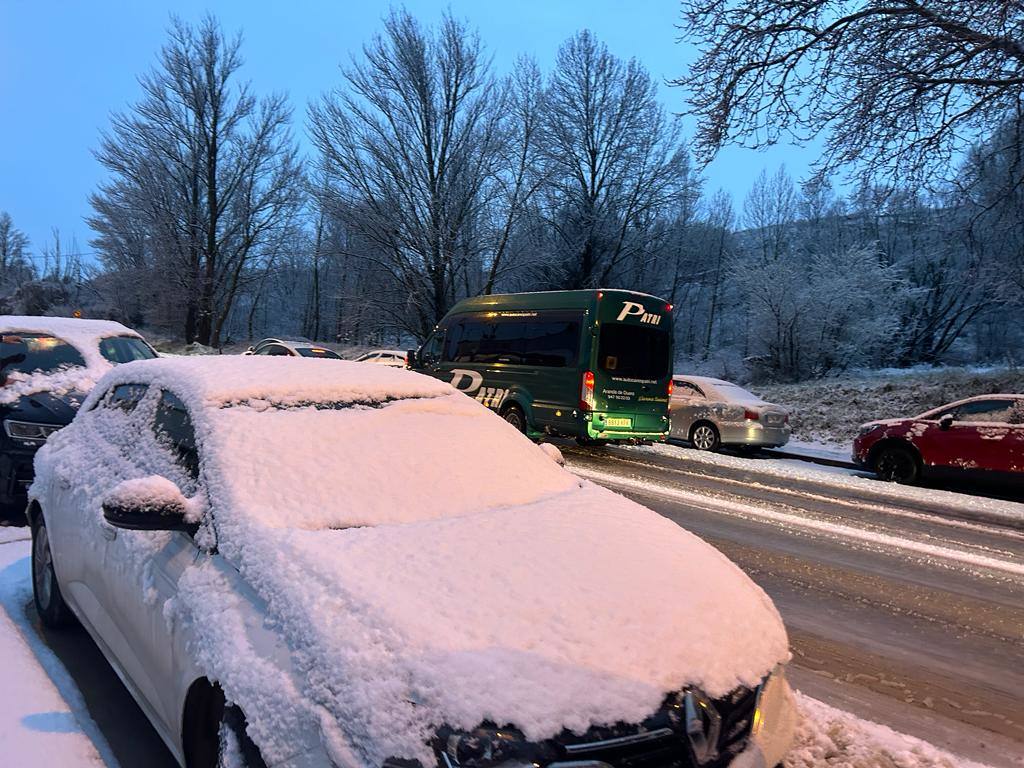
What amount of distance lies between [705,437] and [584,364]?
3964 mm

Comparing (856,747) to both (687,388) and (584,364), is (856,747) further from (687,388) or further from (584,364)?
(687,388)

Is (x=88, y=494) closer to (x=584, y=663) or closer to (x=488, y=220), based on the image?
(x=584, y=663)

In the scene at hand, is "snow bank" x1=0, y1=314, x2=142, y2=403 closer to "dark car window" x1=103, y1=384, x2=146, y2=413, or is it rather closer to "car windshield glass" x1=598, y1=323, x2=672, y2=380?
"dark car window" x1=103, y1=384, x2=146, y2=413

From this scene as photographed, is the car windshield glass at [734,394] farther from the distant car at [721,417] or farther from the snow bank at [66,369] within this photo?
the snow bank at [66,369]

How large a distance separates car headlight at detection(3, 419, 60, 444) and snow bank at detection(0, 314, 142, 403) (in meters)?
0.31

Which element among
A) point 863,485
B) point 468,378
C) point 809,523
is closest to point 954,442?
point 863,485

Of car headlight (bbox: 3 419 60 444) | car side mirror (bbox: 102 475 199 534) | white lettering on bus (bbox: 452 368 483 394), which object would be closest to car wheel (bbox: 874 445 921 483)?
white lettering on bus (bbox: 452 368 483 394)

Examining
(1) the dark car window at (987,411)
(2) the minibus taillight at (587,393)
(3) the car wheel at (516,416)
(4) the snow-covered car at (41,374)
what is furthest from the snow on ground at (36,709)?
(1) the dark car window at (987,411)

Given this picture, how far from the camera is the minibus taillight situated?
38.6 feet

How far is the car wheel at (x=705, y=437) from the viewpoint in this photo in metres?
13.9

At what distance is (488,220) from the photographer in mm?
28375

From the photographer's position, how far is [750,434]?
44.4 feet

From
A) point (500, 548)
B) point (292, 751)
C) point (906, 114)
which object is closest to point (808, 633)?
point (500, 548)

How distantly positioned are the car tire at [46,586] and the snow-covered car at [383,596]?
0.34m
